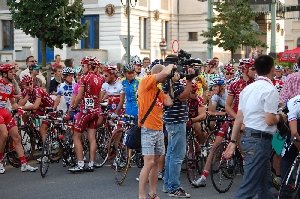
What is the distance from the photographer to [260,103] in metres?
8.11

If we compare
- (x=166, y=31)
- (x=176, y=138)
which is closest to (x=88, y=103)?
(x=176, y=138)

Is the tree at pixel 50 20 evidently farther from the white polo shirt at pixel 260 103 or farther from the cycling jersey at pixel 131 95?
the white polo shirt at pixel 260 103

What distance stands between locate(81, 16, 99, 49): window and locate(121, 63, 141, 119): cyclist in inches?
1556

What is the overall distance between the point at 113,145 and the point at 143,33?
42.8 m

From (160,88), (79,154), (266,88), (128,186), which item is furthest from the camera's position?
(79,154)

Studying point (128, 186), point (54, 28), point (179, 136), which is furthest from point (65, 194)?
point (54, 28)

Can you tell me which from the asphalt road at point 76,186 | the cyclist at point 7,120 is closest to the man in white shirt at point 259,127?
the asphalt road at point 76,186

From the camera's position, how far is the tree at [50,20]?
31203 millimetres

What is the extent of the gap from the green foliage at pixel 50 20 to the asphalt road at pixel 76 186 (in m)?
17.9

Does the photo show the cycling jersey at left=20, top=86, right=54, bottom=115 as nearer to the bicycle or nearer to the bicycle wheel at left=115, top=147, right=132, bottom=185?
the bicycle wheel at left=115, top=147, right=132, bottom=185

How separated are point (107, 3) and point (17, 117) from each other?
1484 inches

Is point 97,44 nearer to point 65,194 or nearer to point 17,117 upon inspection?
point 17,117

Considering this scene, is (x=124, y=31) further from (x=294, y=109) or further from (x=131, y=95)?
(x=294, y=109)

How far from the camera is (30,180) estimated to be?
12.7 meters
